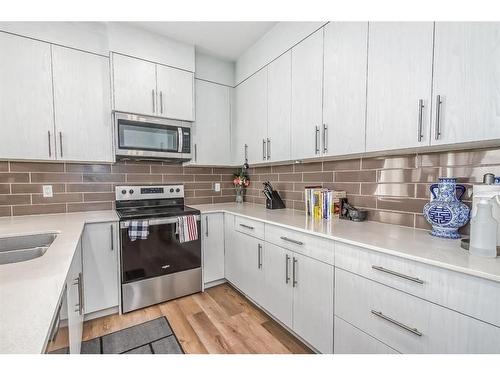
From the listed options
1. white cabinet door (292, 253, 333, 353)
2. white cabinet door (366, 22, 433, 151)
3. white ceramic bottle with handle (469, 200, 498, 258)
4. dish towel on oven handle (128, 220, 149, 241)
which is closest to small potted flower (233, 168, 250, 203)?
dish towel on oven handle (128, 220, 149, 241)

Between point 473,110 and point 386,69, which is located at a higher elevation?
point 386,69

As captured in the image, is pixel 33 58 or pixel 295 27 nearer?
pixel 33 58

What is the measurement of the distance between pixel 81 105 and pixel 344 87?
214cm

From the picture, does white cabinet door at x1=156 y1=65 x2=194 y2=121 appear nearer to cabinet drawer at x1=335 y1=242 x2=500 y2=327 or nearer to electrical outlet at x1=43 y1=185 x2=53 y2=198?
electrical outlet at x1=43 y1=185 x2=53 y2=198

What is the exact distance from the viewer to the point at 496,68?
0.97 m

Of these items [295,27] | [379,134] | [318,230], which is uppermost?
[295,27]

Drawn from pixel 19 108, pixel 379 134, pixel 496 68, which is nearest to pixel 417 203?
pixel 379 134

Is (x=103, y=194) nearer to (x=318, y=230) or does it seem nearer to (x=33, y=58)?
(x=33, y=58)

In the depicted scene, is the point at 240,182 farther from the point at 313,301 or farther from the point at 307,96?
the point at 313,301

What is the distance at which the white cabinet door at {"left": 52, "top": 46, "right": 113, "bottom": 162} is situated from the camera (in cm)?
191

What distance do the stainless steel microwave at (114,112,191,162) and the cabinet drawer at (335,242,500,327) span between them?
1.84 m

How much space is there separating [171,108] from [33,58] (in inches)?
41.5

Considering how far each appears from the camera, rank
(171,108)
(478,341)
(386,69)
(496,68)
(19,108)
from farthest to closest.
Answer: (171,108)
(19,108)
(386,69)
(496,68)
(478,341)

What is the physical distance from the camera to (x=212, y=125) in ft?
8.80
